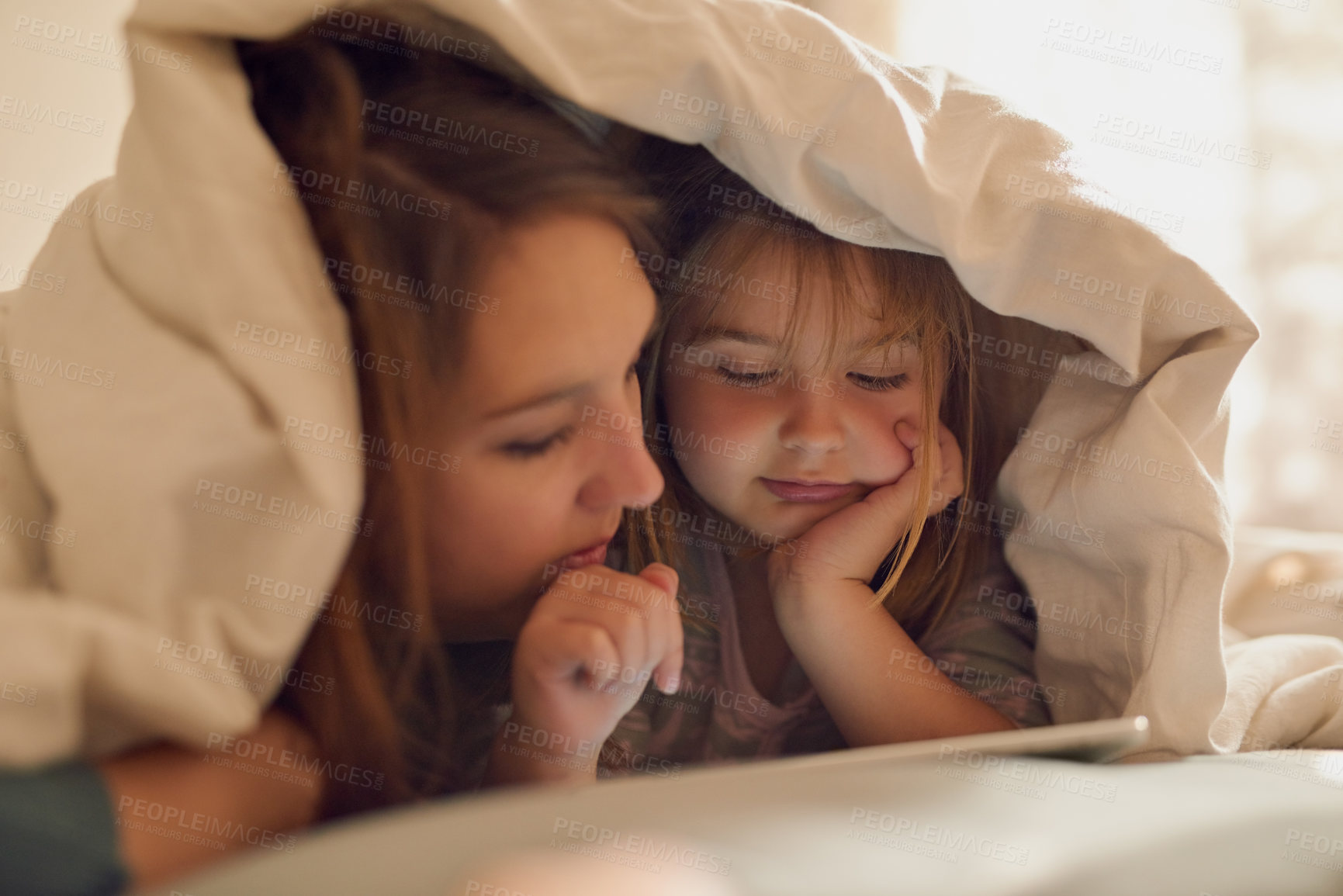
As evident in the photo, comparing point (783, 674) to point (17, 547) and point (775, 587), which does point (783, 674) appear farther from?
point (17, 547)

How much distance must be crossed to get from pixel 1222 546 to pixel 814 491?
275 millimetres

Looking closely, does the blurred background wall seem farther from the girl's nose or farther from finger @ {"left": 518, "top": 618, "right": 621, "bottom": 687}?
finger @ {"left": 518, "top": 618, "right": 621, "bottom": 687}

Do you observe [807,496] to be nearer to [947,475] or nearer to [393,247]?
[947,475]

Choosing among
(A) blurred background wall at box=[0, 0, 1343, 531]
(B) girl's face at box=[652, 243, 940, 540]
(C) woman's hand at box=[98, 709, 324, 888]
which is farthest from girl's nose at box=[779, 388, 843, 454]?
(A) blurred background wall at box=[0, 0, 1343, 531]

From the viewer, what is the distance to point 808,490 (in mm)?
696

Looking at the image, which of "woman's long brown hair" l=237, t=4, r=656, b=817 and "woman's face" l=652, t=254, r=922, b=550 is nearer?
"woman's long brown hair" l=237, t=4, r=656, b=817

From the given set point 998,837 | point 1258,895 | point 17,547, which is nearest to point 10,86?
point 17,547

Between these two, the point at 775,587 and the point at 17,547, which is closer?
the point at 17,547

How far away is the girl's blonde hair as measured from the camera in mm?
655

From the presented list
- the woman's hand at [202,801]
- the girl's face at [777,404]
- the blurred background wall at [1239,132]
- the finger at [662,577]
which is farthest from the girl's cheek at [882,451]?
the blurred background wall at [1239,132]

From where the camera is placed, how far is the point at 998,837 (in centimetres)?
39

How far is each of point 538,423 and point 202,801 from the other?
247 millimetres

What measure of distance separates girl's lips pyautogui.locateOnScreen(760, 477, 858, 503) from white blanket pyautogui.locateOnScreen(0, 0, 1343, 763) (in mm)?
138

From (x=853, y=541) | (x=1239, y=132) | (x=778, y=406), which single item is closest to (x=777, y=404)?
(x=778, y=406)
